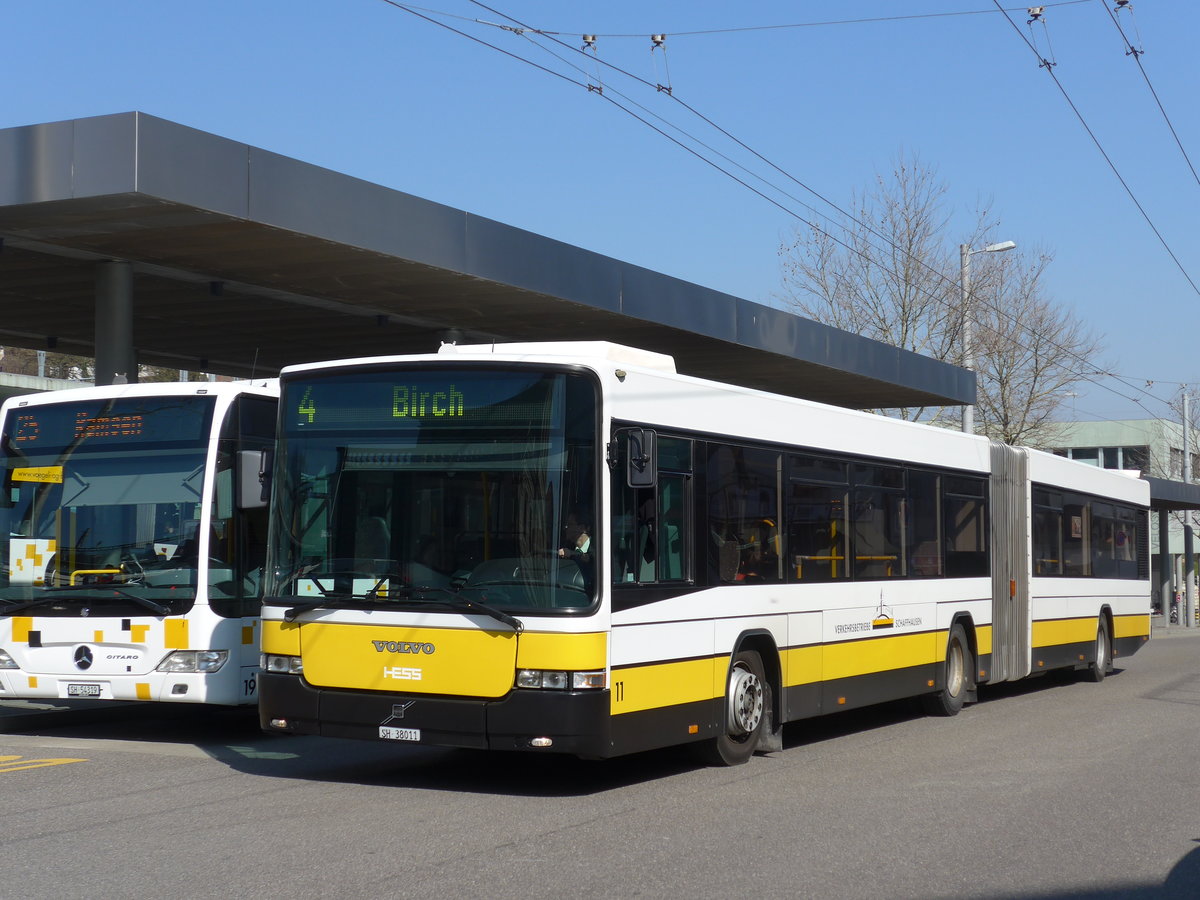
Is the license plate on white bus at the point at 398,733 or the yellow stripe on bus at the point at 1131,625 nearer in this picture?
the license plate on white bus at the point at 398,733

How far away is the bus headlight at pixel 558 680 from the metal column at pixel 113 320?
9939 mm

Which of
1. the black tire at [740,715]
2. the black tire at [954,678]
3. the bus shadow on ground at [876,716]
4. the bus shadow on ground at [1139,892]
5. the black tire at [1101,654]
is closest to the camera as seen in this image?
the bus shadow on ground at [1139,892]

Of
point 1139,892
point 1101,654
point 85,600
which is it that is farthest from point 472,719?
point 1101,654

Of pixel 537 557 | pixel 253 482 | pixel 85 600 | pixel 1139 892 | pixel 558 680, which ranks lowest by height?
pixel 1139 892

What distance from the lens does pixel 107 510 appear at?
12438 mm

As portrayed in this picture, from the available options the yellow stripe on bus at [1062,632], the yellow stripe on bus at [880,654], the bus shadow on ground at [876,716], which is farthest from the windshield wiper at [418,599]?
the yellow stripe on bus at [1062,632]

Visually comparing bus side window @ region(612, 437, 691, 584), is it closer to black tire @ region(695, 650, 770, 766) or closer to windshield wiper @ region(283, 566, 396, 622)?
black tire @ region(695, 650, 770, 766)

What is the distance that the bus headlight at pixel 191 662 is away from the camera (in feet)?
39.5

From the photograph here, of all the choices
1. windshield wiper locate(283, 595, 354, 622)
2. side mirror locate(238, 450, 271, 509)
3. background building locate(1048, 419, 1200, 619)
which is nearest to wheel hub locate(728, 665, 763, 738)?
windshield wiper locate(283, 595, 354, 622)

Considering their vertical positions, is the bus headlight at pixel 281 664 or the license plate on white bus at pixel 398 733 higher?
the bus headlight at pixel 281 664

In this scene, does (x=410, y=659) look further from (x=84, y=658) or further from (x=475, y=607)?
(x=84, y=658)

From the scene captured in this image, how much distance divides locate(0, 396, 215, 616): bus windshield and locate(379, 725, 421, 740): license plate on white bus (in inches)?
129

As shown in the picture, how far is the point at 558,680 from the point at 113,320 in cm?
1043

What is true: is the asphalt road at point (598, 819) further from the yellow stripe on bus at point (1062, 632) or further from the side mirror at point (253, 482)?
the yellow stripe on bus at point (1062, 632)
